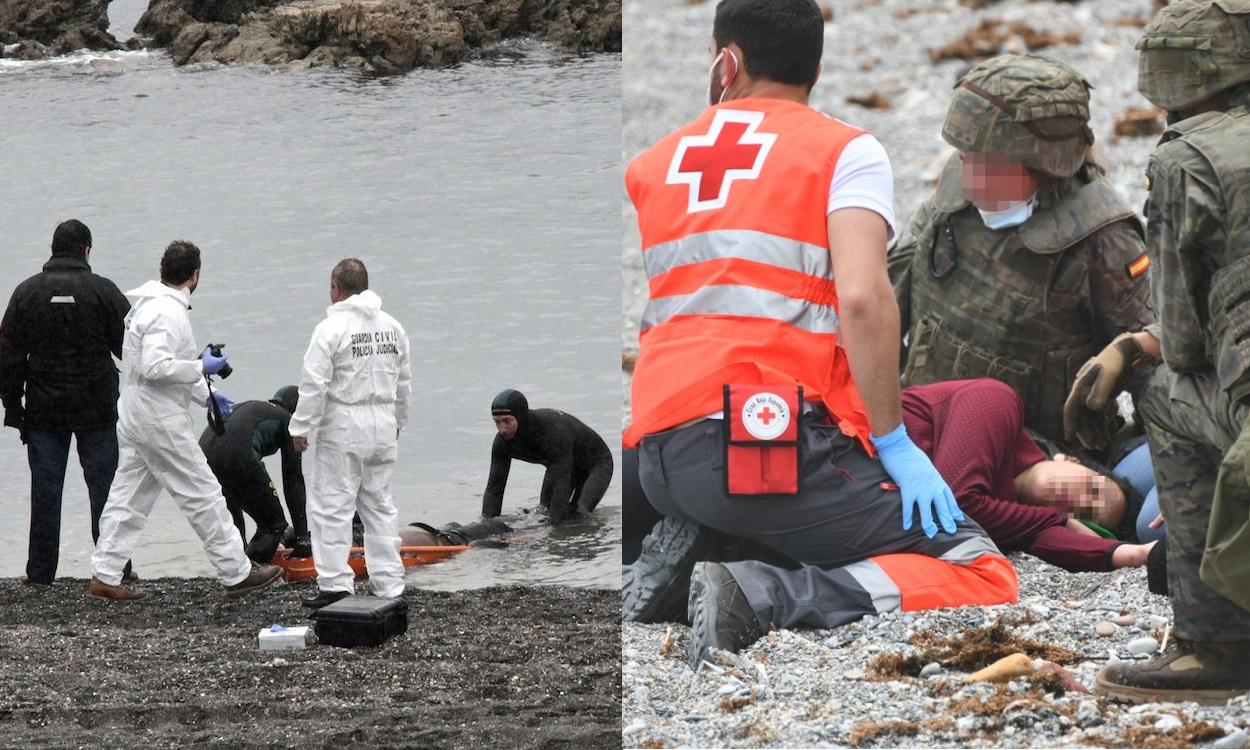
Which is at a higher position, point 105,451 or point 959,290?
point 959,290

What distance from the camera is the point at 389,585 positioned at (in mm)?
6340

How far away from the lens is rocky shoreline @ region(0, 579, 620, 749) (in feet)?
15.2

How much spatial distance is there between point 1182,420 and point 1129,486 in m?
0.96

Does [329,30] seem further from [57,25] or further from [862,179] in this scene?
[862,179]

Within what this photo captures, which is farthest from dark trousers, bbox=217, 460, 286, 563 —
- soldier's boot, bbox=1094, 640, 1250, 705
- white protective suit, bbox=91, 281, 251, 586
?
soldier's boot, bbox=1094, 640, 1250, 705

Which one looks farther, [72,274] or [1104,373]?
[72,274]

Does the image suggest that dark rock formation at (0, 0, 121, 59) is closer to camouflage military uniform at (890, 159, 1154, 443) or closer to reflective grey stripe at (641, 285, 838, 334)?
camouflage military uniform at (890, 159, 1154, 443)

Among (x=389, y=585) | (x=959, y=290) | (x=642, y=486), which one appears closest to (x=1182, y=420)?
(x=642, y=486)

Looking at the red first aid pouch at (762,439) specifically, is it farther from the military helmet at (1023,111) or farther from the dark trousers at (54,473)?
the dark trousers at (54,473)

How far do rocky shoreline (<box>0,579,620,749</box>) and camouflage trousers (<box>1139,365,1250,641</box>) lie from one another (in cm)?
178

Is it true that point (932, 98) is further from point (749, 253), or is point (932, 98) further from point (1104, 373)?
point (749, 253)

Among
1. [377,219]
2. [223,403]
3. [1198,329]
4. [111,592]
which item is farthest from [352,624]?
[377,219]

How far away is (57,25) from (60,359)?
2915 cm

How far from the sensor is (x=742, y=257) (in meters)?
2.98
